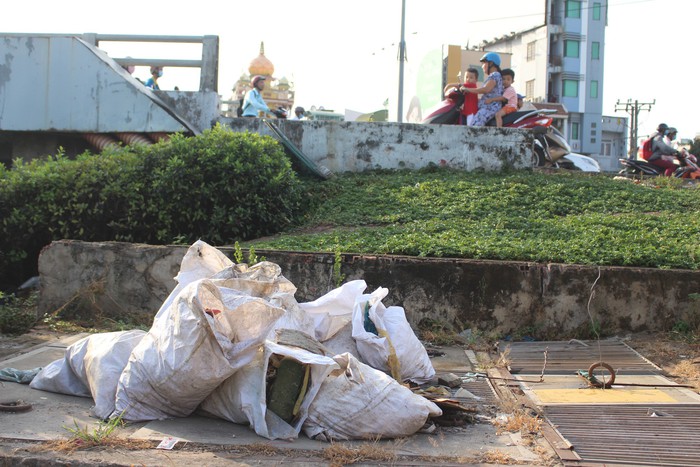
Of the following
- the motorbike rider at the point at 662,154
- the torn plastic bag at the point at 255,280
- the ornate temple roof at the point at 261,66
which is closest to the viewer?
the torn plastic bag at the point at 255,280

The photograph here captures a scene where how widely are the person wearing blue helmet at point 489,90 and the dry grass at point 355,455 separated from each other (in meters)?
8.83

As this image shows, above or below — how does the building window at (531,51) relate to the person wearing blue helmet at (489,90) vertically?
above

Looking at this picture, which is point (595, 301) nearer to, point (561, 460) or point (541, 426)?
point (541, 426)

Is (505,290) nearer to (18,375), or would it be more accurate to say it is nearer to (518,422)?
(518,422)

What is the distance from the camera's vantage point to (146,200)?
768cm

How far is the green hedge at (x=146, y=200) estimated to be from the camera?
298 inches

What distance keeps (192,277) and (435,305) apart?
2.37 meters

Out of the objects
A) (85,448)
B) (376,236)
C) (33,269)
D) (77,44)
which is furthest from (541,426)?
(77,44)

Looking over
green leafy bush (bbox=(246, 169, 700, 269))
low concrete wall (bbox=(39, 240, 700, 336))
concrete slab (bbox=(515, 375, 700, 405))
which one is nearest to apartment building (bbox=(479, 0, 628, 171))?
green leafy bush (bbox=(246, 169, 700, 269))

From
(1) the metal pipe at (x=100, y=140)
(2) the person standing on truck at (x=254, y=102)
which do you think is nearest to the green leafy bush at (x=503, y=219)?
(2) the person standing on truck at (x=254, y=102)

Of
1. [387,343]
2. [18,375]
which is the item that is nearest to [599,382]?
[387,343]

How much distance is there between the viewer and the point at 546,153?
12477 mm

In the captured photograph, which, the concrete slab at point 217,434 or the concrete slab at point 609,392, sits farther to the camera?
the concrete slab at point 609,392

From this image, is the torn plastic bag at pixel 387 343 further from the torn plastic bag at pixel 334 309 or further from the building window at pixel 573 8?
the building window at pixel 573 8
